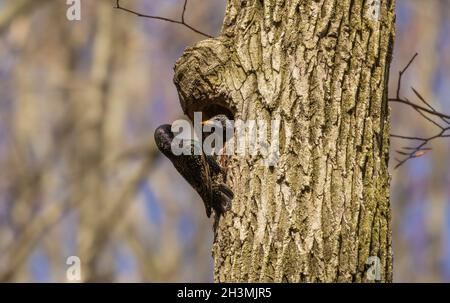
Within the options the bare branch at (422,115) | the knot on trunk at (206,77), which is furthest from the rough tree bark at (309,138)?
the bare branch at (422,115)

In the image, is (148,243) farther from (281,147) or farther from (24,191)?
(281,147)

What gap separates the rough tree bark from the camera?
10.9 feet

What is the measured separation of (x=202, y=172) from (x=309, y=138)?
64 centimetres

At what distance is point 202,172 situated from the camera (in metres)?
3.79

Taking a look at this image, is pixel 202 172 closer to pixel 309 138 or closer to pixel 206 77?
pixel 206 77

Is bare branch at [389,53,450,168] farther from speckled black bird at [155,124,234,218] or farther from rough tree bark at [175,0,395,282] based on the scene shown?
speckled black bird at [155,124,234,218]

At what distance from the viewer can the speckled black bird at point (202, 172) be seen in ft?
11.8

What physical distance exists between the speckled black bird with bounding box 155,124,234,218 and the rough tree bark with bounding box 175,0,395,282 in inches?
2.6

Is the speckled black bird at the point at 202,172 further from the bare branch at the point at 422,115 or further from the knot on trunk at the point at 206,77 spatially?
the bare branch at the point at 422,115

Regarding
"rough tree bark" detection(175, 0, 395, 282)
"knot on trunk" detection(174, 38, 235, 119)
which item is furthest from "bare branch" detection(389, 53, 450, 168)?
"knot on trunk" detection(174, 38, 235, 119)

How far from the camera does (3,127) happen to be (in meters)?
15.4

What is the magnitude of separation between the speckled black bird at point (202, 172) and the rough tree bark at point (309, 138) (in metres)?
0.07
